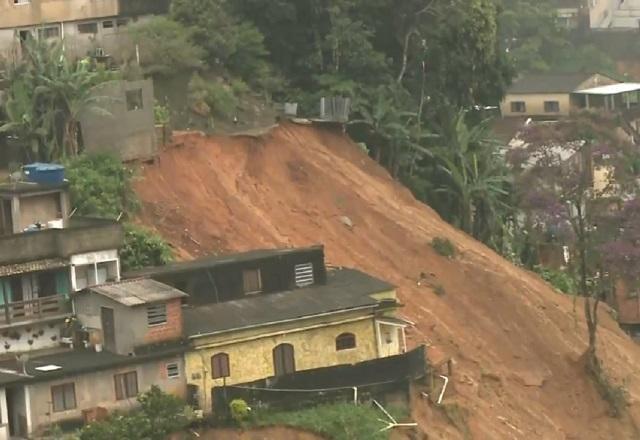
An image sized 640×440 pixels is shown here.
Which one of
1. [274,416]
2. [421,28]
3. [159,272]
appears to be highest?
[421,28]

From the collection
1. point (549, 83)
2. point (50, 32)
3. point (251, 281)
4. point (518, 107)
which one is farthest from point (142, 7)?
point (549, 83)

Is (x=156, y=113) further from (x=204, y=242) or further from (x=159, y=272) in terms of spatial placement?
(x=159, y=272)

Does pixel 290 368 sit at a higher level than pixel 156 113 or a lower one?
lower

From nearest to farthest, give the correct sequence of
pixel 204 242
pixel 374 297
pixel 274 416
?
pixel 274 416 → pixel 374 297 → pixel 204 242

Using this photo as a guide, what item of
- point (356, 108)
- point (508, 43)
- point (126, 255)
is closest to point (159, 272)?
point (126, 255)

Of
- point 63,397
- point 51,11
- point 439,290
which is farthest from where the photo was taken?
point 51,11

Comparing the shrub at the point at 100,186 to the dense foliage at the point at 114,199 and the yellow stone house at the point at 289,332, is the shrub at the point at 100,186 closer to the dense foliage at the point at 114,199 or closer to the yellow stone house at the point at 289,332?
the dense foliage at the point at 114,199

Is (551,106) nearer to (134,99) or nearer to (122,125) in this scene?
(134,99)
